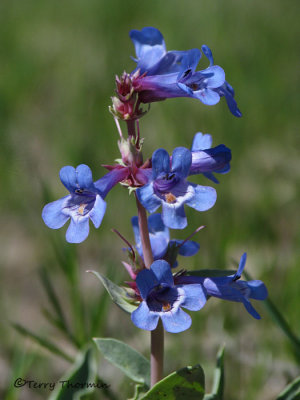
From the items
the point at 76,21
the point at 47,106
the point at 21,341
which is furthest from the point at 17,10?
the point at 21,341

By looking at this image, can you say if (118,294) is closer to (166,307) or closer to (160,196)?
(166,307)

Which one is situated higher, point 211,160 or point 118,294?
point 211,160

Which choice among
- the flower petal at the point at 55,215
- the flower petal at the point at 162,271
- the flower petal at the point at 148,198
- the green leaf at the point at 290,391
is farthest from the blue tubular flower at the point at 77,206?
the green leaf at the point at 290,391

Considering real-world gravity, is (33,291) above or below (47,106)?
below

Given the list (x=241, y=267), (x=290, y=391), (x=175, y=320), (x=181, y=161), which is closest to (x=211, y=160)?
(x=181, y=161)

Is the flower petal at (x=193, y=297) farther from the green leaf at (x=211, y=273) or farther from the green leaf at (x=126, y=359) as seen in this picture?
the green leaf at (x=126, y=359)

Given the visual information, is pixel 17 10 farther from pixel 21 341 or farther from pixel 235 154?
pixel 21 341
